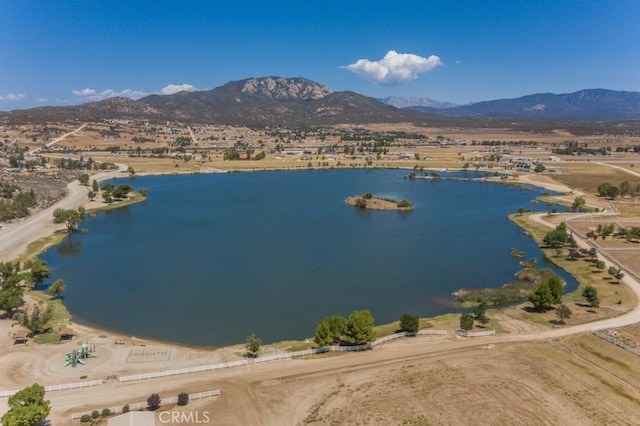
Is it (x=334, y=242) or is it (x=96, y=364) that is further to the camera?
(x=334, y=242)

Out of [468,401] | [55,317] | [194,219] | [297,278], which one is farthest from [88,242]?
[468,401]

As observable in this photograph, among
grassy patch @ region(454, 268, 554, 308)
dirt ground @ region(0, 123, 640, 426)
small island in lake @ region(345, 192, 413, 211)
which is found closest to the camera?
dirt ground @ region(0, 123, 640, 426)

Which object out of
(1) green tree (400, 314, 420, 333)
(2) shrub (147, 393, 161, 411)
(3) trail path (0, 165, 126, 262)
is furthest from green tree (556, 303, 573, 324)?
(3) trail path (0, 165, 126, 262)

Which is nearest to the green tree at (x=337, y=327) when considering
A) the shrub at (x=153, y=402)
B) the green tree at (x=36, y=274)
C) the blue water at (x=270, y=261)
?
the blue water at (x=270, y=261)

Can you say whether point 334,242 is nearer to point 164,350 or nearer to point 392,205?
point 392,205

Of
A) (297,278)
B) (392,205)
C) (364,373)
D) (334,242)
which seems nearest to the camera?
(364,373)

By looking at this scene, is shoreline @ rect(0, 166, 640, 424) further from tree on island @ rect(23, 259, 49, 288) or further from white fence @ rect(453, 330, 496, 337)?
tree on island @ rect(23, 259, 49, 288)
